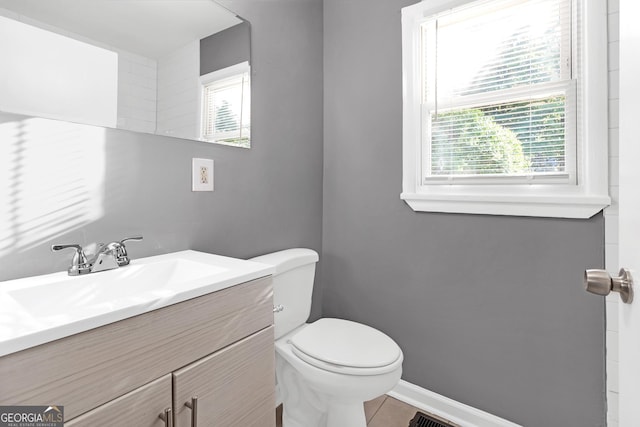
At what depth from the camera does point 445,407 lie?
1.58m

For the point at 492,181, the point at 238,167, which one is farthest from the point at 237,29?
the point at 492,181

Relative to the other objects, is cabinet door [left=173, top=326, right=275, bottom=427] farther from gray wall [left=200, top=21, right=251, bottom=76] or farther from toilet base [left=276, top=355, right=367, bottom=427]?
gray wall [left=200, top=21, right=251, bottom=76]

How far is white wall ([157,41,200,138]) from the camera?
1.20 metres

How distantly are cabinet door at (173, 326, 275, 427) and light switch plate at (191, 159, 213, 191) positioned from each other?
0.66 m

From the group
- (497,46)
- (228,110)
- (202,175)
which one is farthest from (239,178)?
(497,46)

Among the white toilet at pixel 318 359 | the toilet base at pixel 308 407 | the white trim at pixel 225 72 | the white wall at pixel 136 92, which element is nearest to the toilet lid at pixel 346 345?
the white toilet at pixel 318 359

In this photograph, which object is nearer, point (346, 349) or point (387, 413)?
point (346, 349)

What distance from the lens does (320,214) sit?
201cm

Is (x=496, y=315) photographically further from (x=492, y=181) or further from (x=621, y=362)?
(x=621, y=362)

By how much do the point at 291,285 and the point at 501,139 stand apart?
1204 millimetres

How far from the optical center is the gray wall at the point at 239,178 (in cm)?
96

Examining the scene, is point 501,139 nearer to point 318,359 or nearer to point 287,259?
point 287,259

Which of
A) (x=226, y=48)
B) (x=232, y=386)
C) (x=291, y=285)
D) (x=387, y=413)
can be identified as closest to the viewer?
(x=232, y=386)

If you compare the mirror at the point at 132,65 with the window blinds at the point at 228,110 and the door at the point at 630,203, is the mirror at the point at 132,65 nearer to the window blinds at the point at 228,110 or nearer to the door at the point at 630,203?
the window blinds at the point at 228,110
